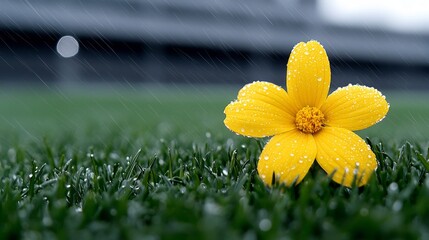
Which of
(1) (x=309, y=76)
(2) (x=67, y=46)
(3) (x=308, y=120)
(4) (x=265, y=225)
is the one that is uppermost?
(2) (x=67, y=46)

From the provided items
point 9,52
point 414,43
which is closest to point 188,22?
point 9,52

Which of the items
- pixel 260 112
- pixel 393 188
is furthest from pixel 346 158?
pixel 260 112

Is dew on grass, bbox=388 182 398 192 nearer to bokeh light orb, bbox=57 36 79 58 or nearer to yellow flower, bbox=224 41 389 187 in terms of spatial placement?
yellow flower, bbox=224 41 389 187

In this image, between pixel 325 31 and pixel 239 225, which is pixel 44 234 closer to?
pixel 239 225

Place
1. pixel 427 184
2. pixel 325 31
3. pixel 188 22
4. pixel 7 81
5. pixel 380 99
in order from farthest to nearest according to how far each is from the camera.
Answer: pixel 325 31 → pixel 188 22 → pixel 7 81 → pixel 380 99 → pixel 427 184

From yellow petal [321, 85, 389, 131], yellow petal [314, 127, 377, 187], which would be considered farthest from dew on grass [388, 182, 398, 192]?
yellow petal [321, 85, 389, 131]

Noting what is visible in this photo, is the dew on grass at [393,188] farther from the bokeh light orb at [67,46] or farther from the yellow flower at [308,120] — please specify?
the bokeh light orb at [67,46]

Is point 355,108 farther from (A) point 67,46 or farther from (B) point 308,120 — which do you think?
(A) point 67,46
